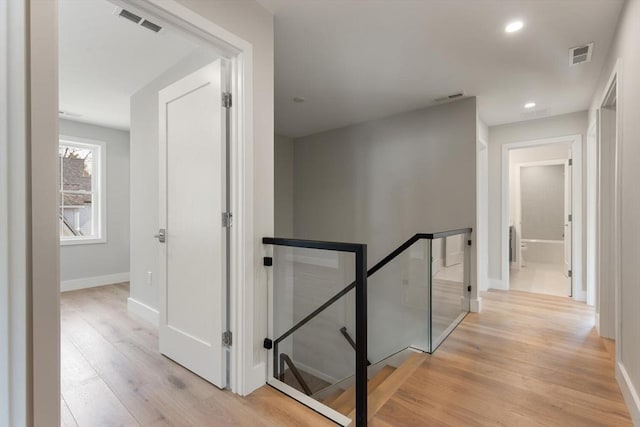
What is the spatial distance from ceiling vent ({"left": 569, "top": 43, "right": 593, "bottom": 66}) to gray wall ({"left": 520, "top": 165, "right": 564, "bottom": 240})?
5003mm

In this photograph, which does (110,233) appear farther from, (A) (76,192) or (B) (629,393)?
(B) (629,393)

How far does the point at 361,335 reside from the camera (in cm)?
160

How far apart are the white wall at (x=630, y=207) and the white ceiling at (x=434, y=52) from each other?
383 mm

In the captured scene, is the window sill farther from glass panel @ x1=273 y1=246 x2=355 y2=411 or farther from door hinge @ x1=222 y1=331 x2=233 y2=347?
glass panel @ x1=273 y1=246 x2=355 y2=411

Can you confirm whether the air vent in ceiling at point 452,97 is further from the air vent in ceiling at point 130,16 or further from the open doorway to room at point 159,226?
the air vent in ceiling at point 130,16

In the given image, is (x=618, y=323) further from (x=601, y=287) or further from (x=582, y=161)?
→ (x=582, y=161)

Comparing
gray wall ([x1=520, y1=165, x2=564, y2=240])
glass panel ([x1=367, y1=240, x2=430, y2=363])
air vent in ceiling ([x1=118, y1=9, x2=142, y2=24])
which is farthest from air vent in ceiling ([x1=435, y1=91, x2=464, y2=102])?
gray wall ([x1=520, y1=165, x2=564, y2=240])

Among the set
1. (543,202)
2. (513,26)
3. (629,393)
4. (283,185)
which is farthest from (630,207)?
(543,202)

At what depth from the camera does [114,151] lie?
4871 mm

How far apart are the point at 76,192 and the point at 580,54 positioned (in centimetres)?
635

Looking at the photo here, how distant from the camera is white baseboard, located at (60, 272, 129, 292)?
4.33 m

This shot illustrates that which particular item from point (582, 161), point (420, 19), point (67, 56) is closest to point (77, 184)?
point (67, 56)

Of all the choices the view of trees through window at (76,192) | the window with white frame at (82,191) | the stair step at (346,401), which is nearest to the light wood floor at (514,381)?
the stair step at (346,401)

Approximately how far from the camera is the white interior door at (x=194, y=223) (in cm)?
194
